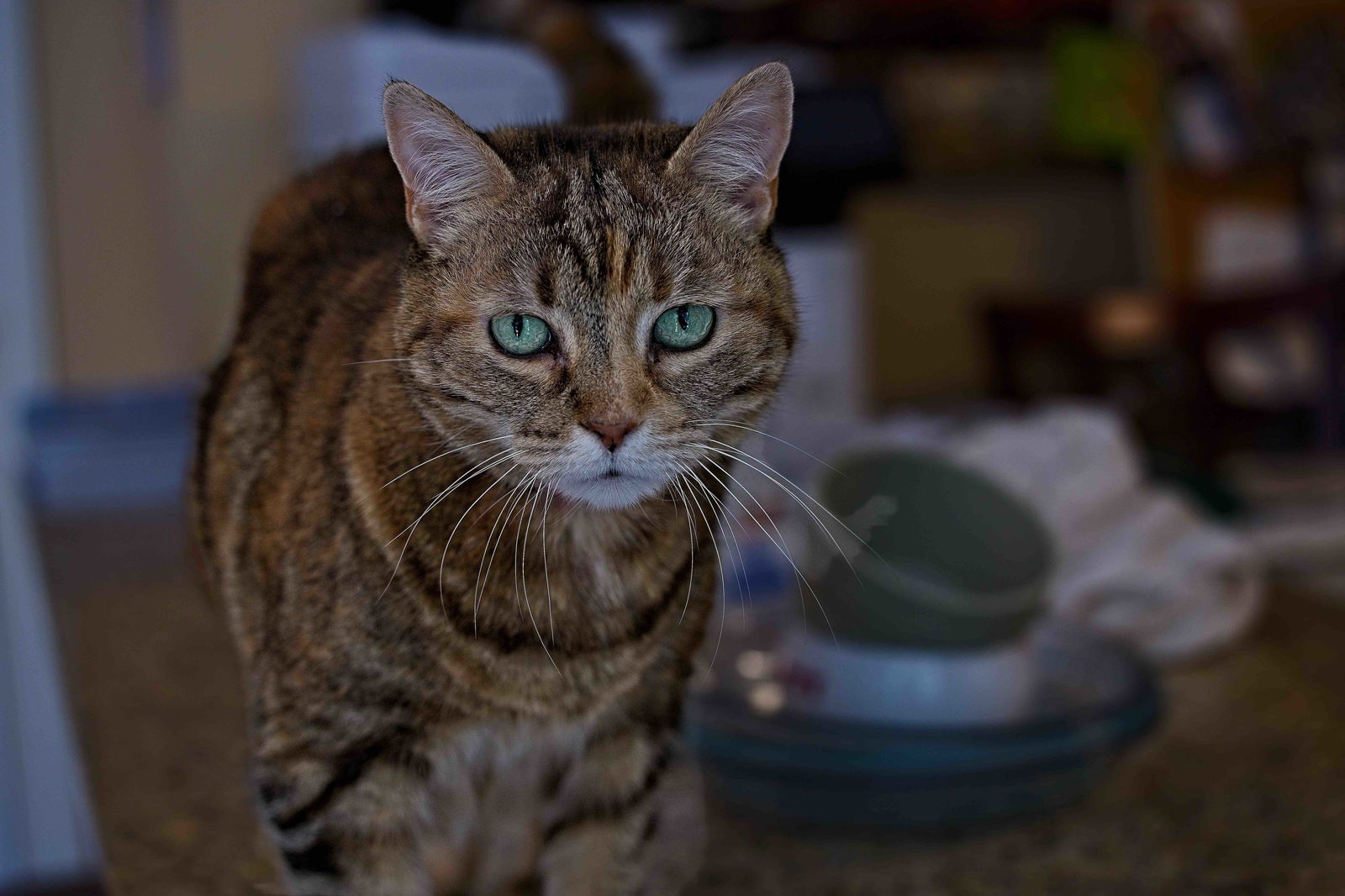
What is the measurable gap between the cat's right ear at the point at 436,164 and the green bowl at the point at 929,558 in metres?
0.39

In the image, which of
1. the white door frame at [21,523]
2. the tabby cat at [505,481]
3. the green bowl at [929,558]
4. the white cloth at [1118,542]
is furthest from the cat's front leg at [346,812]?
the white door frame at [21,523]

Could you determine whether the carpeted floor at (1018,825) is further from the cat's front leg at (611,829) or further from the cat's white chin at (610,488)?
the cat's white chin at (610,488)

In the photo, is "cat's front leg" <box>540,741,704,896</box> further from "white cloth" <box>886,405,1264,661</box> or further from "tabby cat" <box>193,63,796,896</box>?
"white cloth" <box>886,405,1264,661</box>

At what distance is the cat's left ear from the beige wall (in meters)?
1.52

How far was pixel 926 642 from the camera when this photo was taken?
926mm

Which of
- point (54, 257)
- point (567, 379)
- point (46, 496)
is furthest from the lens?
point (54, 257)

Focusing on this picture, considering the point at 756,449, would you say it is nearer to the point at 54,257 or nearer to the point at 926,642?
the point at 926,642

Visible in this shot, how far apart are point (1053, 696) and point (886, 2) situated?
205cm

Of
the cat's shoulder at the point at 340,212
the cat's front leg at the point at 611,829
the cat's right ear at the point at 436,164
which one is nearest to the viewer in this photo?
the cat's right ear at the point at 436,164

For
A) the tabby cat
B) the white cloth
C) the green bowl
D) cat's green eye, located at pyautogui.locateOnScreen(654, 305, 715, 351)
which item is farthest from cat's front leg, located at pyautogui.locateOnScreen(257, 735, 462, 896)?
the white cloth

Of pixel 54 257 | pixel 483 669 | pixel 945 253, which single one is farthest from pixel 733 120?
pixel 945 253

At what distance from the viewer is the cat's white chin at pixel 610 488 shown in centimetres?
65

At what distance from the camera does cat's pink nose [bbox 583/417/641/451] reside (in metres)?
0.63

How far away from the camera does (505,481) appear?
68cm
